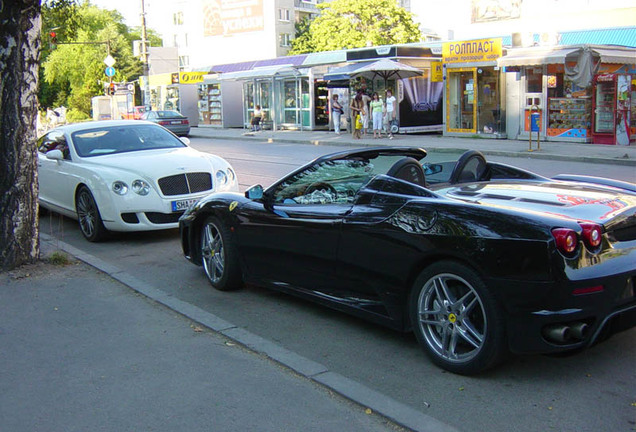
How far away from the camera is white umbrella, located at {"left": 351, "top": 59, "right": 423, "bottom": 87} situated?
2652 centimetres

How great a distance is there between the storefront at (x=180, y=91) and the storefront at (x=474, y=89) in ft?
70.4

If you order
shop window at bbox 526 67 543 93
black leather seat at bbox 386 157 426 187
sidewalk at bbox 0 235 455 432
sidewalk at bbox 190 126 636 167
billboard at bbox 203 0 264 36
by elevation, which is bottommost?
sidewalk at bbox 0 235 455 432

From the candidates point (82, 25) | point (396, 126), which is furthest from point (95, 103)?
point (82, 25)

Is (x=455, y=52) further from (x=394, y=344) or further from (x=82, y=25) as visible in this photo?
(x=394, y=344)

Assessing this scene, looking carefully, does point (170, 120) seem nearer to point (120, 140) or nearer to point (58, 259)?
point (120, 140)

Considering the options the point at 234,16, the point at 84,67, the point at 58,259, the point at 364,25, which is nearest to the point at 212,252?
the point at 58,259

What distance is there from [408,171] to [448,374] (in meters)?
1.52

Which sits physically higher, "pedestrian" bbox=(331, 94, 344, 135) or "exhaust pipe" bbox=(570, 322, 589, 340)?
"pedestrian" bbox=(331, 94, 344, 135)

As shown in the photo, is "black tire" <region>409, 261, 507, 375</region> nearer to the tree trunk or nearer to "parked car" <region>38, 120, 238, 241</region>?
the tree trunk

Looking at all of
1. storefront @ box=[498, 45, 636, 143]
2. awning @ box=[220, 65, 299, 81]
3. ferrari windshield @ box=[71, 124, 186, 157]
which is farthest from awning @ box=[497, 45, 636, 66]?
ferrari windshield @ box=[71, 124, 186, 157]

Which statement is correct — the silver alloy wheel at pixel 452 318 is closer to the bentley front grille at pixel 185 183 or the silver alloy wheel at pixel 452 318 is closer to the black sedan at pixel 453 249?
the black sedan at pixel 453 249

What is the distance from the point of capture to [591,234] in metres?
3.79

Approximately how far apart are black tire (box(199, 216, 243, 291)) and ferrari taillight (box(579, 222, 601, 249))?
3208 mm

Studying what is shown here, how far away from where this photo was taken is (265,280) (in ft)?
18.9
